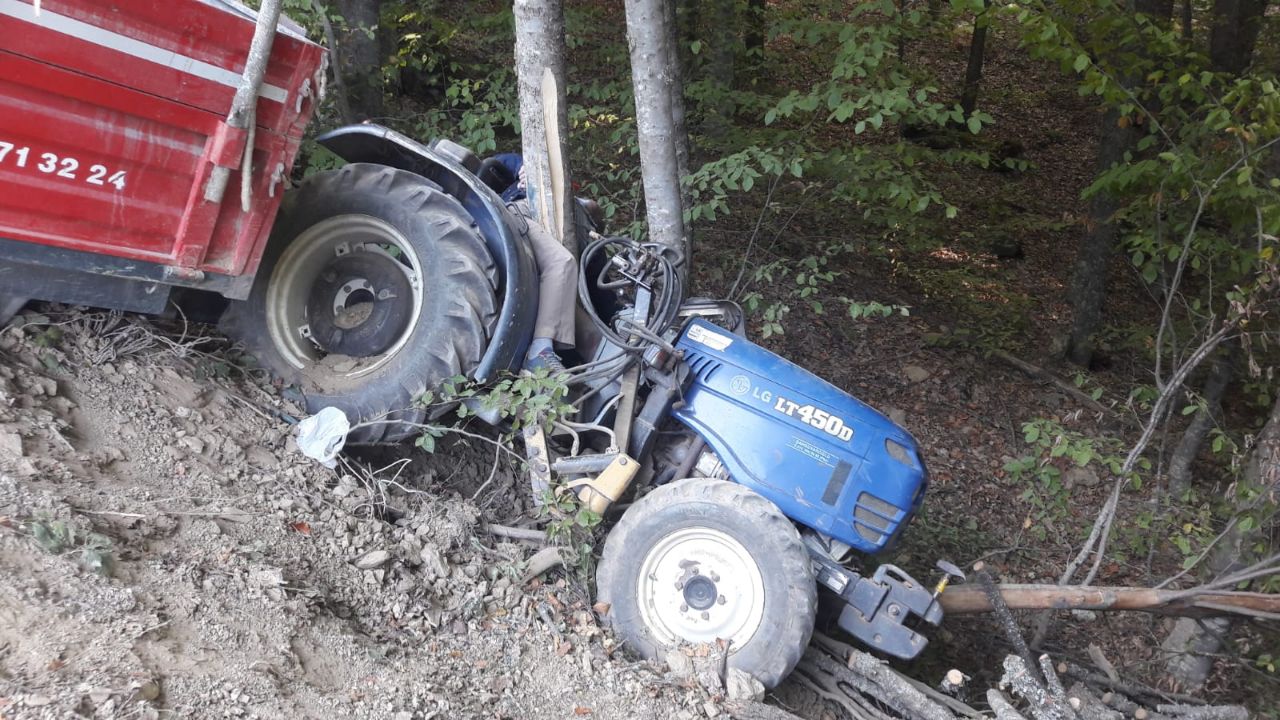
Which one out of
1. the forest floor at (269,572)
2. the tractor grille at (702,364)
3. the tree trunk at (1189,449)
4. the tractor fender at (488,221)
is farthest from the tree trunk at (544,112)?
the tree trunk at (1189,449)

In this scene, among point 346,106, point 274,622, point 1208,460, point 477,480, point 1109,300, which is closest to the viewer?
point 274,622

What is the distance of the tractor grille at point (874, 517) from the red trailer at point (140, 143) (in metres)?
2.77

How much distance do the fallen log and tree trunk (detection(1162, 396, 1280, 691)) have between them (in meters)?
0.50

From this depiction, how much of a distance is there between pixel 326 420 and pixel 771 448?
Answer: 194 cm

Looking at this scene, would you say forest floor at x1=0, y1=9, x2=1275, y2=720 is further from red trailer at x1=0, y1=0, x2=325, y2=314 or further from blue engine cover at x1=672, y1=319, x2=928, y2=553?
blue engine cover at x1=672, y1=319, x2=928, y2=553

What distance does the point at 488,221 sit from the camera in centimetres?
430

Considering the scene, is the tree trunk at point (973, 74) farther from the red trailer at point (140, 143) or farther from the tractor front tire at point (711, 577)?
the red trailer at point (140, 143)

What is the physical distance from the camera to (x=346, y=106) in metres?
6.38

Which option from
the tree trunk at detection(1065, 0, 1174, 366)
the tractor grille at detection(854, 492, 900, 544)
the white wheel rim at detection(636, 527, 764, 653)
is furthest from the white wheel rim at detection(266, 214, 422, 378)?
the tree trunk at detection(1065, 0, 1174, 366)

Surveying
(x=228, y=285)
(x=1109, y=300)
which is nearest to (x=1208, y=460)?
(x=1109, y=300)

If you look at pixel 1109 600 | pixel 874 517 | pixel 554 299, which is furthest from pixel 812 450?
pixel 1109 600

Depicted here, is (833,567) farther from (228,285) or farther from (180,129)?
(180,129)

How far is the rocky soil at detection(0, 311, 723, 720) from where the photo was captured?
2773mm

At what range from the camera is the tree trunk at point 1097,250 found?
24.9 ft
